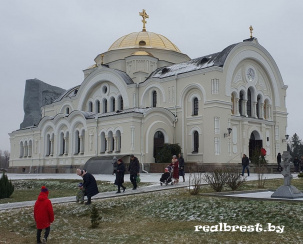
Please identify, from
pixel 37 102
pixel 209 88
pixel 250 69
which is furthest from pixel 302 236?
pixel 37 102

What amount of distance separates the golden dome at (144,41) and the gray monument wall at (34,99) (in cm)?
1535

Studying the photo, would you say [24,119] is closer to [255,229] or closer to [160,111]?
[160,111]

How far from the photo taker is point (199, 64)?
3959cm

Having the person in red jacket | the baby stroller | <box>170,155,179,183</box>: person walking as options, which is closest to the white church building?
<box>170,155,179,183</box>: person walking

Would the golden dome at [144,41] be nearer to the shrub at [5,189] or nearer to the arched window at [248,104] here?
the arched window at [248,104]

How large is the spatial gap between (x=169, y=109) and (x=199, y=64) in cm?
518

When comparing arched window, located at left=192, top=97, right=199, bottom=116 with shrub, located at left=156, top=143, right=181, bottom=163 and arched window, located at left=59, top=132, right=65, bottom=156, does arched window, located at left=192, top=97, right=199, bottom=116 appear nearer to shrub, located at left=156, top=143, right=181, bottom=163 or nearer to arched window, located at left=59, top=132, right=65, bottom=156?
shrub, located at left=156, top=143, right=181, bottom=163

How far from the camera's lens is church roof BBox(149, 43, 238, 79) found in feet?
125

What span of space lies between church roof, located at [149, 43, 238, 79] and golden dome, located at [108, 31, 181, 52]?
24.6 feet

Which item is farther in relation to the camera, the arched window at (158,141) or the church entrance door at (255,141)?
the church entrance door at (255,141)

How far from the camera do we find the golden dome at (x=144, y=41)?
5003 centimetres

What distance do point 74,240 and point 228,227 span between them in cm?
442

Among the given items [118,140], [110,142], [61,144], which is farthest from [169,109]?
[61,144]

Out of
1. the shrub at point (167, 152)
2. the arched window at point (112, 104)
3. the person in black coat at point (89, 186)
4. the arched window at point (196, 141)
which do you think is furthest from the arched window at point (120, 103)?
the person in black coat at point (89, 186)
